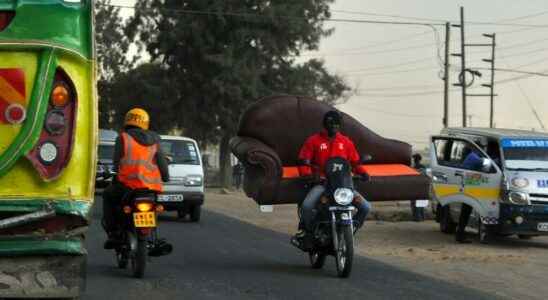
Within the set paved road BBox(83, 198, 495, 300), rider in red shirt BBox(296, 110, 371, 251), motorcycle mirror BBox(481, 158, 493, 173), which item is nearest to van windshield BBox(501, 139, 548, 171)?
motorcycle mirror BBox(481, 158, 493, 173)

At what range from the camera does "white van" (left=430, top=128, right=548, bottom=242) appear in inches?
672

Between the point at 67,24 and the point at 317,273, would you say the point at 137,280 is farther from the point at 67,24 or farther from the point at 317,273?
the point at 67,24

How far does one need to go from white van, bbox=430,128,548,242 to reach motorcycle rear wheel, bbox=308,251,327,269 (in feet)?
18.0

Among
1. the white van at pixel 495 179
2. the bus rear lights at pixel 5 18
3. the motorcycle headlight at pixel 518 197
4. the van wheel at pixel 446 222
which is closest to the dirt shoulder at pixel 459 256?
the van wheel at pixel 446 222

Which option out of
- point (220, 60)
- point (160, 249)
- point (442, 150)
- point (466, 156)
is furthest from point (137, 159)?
point (220, 60)

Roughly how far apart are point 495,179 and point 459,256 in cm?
212

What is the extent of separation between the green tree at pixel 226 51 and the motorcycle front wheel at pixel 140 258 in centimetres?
4717

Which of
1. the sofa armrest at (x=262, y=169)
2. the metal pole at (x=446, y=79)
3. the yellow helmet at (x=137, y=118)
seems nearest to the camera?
the yellow helmet at (x=137, y=118)

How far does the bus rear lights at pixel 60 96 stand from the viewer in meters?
6.50

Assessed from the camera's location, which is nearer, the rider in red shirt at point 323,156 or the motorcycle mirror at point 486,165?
the rider in red shirt at point 323,156

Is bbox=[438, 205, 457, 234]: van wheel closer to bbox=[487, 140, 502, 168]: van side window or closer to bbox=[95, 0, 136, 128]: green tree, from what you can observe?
bbox=[487, 140, 502, 168]: van side window

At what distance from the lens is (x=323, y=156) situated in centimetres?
1202

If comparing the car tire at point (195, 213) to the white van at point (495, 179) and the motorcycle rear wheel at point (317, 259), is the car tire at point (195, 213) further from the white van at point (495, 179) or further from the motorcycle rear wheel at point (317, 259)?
the motorcycle rear wheel at point (317, 259)

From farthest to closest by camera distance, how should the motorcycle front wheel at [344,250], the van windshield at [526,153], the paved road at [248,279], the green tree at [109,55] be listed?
the green tree at [109,55], the van windshield at [526,153], the motorcycle front wheel at [344,250], the paved road at [248,279]
